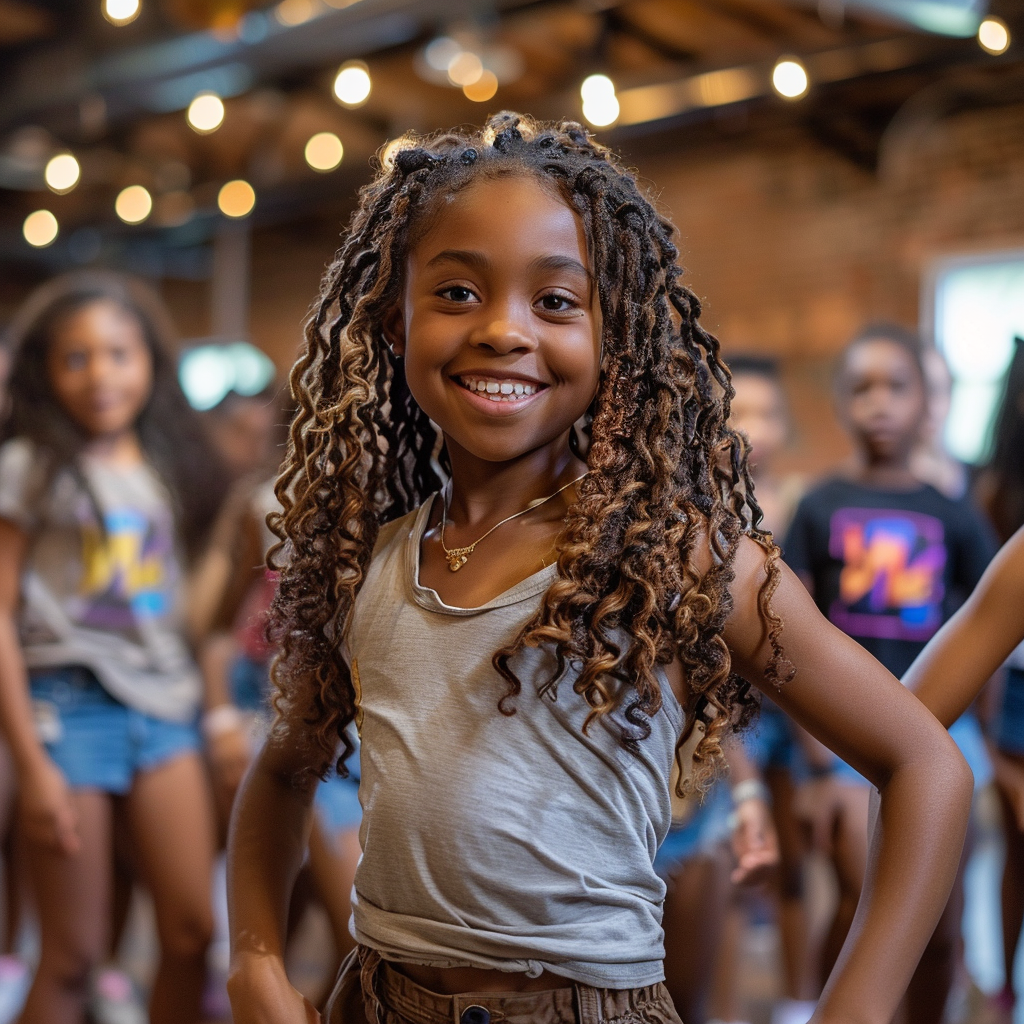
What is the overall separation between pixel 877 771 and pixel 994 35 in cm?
430

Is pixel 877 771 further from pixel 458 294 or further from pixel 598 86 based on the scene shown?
pixel 598 86

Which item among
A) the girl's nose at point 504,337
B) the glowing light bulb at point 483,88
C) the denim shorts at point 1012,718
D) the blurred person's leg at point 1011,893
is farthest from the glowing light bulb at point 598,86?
the girl's nose at point 504,337

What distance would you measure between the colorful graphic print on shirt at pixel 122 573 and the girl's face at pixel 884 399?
1.70 m

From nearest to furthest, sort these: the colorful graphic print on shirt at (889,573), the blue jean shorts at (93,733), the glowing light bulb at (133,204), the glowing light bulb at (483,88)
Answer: the blue jean shorts at (93,733)
the colorful graphic print on shirt at (889,573)
the glowing light bulb at (483,88)
the glowing light bulb at (133,204)

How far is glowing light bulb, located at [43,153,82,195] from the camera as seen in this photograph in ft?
21.0

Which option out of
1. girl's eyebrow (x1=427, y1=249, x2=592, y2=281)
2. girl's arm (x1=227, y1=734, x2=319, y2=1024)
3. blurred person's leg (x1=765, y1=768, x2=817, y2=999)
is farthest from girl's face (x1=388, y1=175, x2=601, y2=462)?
blurred person's leg (x1=765, y1=768, x2=817, y2=999)

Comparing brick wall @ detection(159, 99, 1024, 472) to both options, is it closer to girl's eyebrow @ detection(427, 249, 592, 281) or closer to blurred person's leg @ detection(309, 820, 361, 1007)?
blurred person's leg @ detection(309, 820, 361, 1007)

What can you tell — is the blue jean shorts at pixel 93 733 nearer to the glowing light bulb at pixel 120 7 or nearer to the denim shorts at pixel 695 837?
the denim shorts at pixel 695 837

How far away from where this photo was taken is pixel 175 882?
8.19ft

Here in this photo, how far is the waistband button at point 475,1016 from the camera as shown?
45.0 inches

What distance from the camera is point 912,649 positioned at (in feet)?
9.15

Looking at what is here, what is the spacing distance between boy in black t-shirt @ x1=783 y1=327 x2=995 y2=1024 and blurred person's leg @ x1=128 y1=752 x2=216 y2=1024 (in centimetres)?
132

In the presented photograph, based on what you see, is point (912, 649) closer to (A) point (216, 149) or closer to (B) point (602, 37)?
(B) point (602, 37)

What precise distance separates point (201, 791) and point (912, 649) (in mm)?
1581
